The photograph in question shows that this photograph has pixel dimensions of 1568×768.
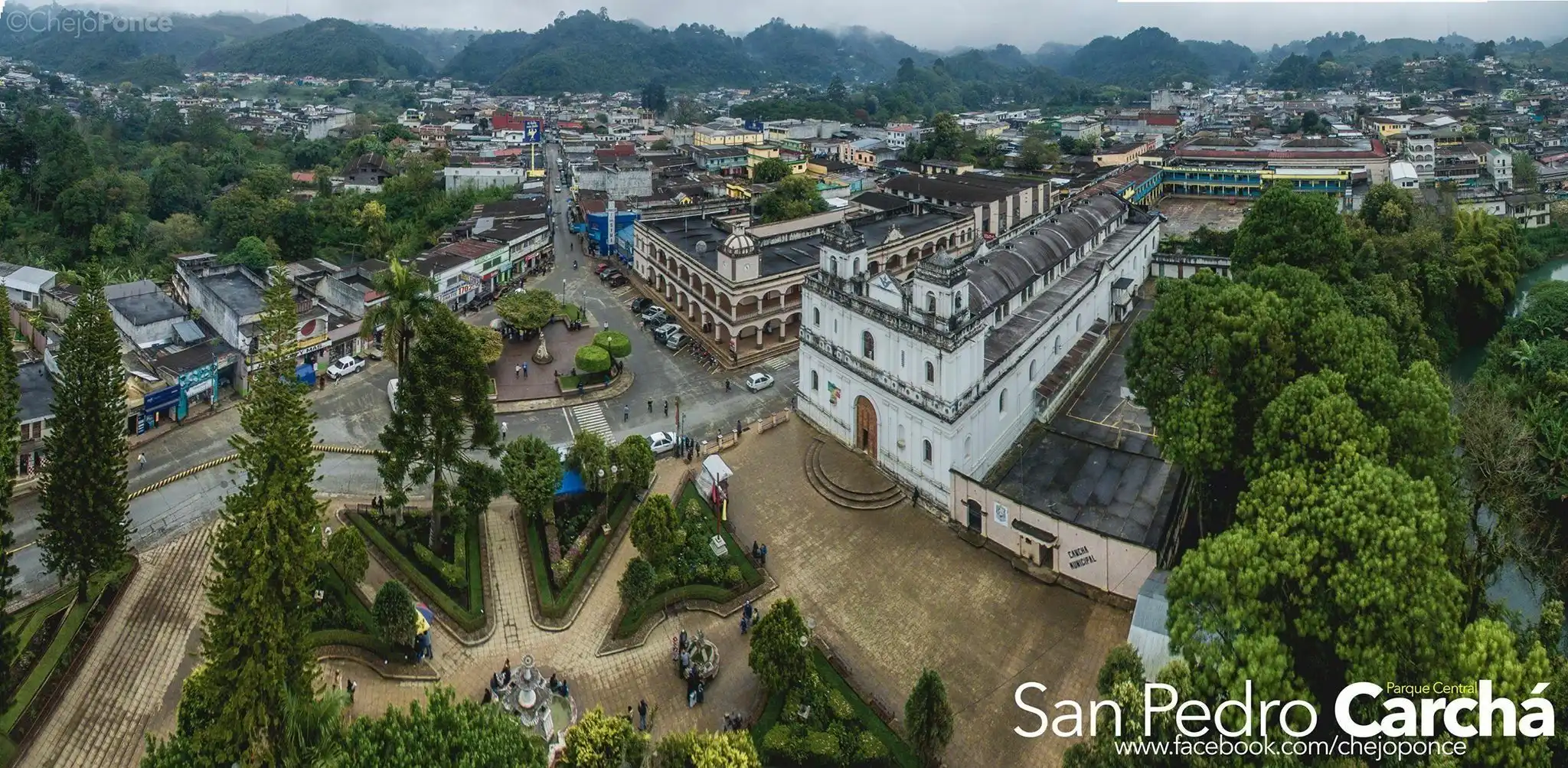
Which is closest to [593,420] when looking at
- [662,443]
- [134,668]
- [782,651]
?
[662,443]

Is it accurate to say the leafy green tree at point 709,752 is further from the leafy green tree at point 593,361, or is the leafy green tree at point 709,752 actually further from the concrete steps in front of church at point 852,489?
the leafy green tree at point 593,361

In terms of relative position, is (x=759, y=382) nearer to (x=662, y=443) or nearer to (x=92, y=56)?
(x=662, y=443)

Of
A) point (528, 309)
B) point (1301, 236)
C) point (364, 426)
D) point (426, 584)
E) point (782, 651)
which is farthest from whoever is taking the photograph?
point (528, 309)

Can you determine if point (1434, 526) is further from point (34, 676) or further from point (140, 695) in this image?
point (34, 676)

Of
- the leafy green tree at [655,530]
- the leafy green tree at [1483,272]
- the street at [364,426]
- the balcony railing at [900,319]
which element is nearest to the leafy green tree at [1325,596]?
the balcony railing at [900,319]

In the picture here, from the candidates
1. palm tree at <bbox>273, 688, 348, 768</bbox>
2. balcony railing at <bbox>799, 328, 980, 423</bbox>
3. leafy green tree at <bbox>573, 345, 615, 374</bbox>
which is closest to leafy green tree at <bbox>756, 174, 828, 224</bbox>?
leafy green tree at <bbox>573, 345, 615, 374</bbox>

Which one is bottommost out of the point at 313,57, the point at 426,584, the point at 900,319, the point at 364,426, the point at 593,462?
the point at 426,584
